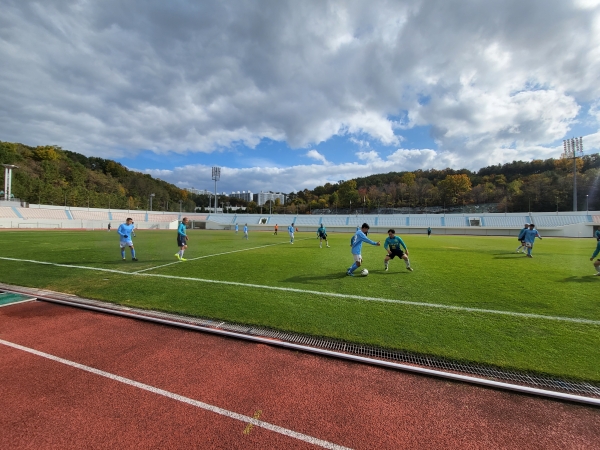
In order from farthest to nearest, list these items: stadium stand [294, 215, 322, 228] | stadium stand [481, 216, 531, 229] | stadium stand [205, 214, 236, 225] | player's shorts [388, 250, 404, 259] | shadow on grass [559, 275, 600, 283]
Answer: stadium stand [205, 214, 236, 225], stadium stand [294, 215, 322, 228], stadium stand [481, 216, 531, 229], player's shorts [388, 250, 404, 259], shadow on grass [559, 275, 600, 283]

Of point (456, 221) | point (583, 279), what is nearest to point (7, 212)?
point (583, 279)

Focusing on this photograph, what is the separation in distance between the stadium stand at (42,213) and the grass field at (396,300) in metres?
52.6

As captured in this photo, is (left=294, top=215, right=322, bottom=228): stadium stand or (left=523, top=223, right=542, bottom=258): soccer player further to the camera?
(left=294, top=215, right=322, bottom=228): stadium stand

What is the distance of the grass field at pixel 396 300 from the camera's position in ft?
14.7

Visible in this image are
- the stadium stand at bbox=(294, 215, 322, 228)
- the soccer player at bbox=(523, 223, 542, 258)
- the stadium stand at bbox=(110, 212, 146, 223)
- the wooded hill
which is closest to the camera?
the soccer player at bbox=(523, 223, 542, 258)

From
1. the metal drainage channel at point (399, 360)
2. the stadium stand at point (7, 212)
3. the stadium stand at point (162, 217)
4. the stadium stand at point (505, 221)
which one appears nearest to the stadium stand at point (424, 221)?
the stadium stand at point (505, 221)

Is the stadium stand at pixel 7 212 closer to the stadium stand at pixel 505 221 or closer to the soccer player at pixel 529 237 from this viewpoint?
the soccer player at pixel 529 237

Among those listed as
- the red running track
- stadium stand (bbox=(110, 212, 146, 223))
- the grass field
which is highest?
stadium stand (bbox=(110, 212, 146, 223))

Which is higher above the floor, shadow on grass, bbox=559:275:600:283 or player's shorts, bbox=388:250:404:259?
player's shorts, bbox=388:250:404:259

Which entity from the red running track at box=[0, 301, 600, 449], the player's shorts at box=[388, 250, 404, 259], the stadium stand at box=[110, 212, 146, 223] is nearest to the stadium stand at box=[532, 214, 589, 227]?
the player's shorts at box=[388, 250, 404, 259]

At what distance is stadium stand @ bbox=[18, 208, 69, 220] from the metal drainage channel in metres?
61.6

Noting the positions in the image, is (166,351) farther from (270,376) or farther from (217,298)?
(217,298)

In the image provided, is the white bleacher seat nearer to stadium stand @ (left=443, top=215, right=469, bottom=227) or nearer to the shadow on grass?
the shadow on grass

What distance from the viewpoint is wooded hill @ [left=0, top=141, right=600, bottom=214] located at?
6412cm
